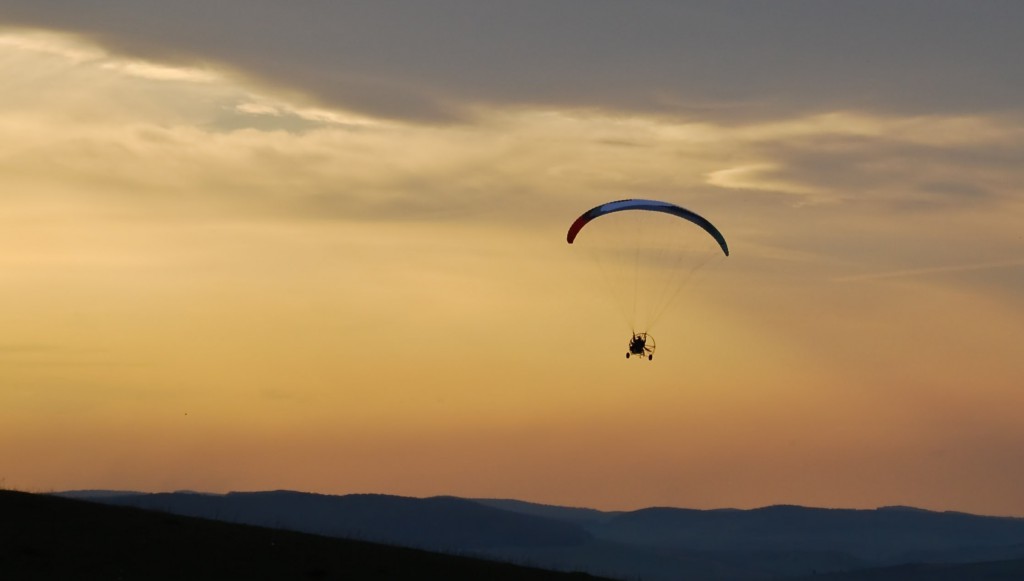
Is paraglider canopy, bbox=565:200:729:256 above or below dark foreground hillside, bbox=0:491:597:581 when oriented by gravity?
above

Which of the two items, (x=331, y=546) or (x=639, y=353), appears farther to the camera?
(x=639, y=353)

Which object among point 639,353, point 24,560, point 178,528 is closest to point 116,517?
point 178,528

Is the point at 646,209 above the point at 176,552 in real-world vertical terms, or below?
above

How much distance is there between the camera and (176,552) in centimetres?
4638

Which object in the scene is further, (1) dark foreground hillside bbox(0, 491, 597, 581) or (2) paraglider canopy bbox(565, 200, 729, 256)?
(2) paraglider canopy bbox(565, 200, 729, 256)

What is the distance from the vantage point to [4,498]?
50500 mm

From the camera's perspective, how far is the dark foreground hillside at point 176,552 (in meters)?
43.3

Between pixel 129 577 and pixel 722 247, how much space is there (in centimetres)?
3400

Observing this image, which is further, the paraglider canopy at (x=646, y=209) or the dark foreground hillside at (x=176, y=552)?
the paraglider canopy at (x=646, y=209)

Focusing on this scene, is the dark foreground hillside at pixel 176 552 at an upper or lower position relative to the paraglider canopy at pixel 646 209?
lower

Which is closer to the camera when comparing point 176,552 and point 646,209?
point 176,552

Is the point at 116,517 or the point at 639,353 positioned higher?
the point at 639,353

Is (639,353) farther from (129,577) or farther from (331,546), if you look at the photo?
(129,577)

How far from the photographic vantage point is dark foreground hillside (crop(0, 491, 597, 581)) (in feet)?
142
